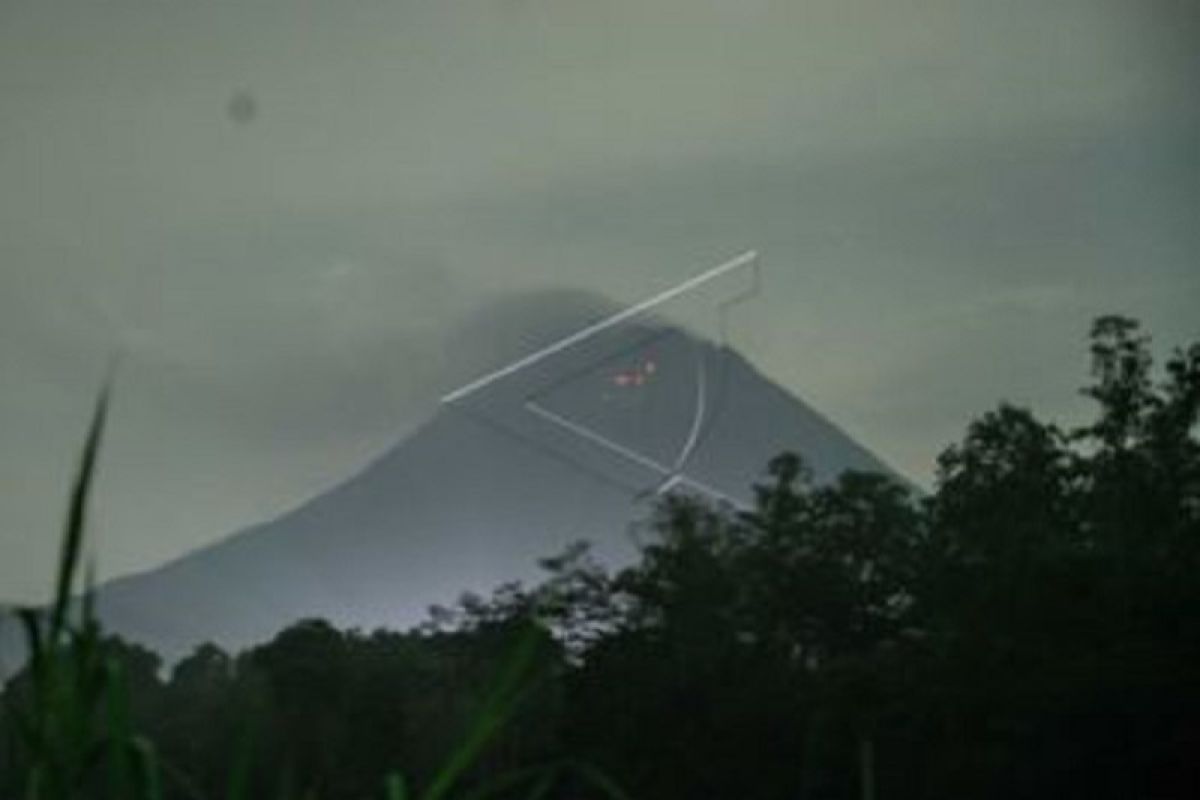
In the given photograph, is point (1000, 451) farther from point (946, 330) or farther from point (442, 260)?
point (442, 260)

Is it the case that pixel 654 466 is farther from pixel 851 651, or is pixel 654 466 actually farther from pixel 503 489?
pixel 851 651

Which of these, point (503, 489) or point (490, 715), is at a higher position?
point (503, 489)

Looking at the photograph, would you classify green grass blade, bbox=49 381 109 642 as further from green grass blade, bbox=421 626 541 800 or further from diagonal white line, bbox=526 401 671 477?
diagonal white line, bbox=526 401 671 477

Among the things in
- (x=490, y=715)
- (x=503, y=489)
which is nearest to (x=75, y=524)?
(x=490, y=715)

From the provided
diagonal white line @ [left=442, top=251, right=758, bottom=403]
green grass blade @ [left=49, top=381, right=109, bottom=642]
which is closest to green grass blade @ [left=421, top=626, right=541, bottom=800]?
green grass blade @ [left=49, top=381, right=109, bottom=642]

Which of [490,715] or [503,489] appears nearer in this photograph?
A: [490,715]

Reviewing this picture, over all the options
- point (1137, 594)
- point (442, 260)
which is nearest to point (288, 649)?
point (442, 260)

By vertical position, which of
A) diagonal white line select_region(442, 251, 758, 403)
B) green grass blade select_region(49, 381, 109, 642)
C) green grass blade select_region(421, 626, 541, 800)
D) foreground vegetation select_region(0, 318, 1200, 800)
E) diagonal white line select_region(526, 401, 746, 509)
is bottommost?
green grass blade select_region(421, 626, 541, 800)
